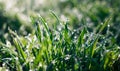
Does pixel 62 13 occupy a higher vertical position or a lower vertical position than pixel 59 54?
higher

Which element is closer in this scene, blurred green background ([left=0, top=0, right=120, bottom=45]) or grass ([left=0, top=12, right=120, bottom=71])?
grass ([left=0, top=12, right=120, bottom=71])

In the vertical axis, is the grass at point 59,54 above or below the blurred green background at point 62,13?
below

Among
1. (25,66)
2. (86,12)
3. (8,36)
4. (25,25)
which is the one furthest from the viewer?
(86,12)

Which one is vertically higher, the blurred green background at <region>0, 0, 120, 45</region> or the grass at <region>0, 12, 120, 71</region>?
the blurred green background at <region>0, 0, 120, 45</region>

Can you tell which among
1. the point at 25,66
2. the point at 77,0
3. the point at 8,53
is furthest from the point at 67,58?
the point at 77,0

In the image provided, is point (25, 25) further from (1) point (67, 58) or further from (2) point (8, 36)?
(1) point (67, 58)

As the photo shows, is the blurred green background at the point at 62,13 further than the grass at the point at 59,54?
Yes

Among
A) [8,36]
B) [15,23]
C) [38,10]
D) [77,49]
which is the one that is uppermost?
[38,10]

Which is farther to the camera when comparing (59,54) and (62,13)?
(62,13)

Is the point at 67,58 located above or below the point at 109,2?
below

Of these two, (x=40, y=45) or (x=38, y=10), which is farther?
(x=38, y=10)

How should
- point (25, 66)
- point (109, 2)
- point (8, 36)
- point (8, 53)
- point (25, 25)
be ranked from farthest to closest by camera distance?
point (109, 2) < point (25, 25) < point (8, 36) < point (8, 53) < point (25, 66)
